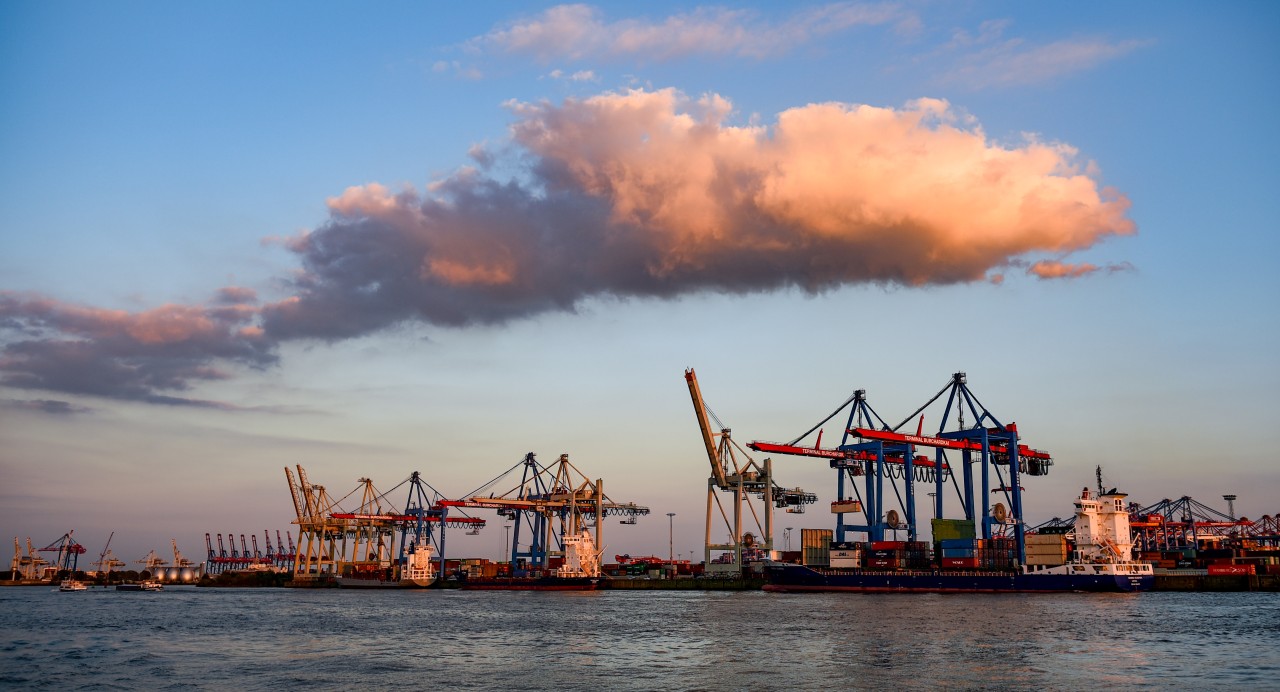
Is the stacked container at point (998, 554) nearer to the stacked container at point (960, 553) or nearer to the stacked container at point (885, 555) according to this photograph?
the stacked container at point (960, 553)

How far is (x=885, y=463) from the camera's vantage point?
109812 millimetres

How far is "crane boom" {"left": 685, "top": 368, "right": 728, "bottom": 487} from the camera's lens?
117688mm

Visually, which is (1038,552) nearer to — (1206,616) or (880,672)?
(1206,616)

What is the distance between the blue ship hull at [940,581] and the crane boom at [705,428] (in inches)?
611

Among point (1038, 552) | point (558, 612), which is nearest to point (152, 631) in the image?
point (558, 612)

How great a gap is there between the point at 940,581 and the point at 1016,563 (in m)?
7.35

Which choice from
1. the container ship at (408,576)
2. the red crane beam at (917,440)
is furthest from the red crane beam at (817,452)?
the container ship at (408,576)

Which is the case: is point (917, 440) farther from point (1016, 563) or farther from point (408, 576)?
point (408, 576)

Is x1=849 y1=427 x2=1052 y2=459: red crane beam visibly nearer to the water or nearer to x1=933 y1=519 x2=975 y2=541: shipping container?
x1=933 y1=519 x2=975 y2=541: shipping container

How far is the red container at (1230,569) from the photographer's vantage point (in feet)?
324

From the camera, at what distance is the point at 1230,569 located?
9894 cm

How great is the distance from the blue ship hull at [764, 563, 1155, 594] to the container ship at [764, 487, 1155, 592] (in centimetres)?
8

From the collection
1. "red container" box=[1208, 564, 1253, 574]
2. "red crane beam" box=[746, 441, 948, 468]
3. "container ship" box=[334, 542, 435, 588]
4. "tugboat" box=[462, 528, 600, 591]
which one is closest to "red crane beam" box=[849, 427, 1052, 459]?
"red crane beam" box=[746, 441, 948, 468]

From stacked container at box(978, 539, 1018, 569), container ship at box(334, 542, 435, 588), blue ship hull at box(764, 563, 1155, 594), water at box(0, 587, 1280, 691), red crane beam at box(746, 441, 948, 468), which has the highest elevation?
red crane beam at box(746, 441, 948, 468)
